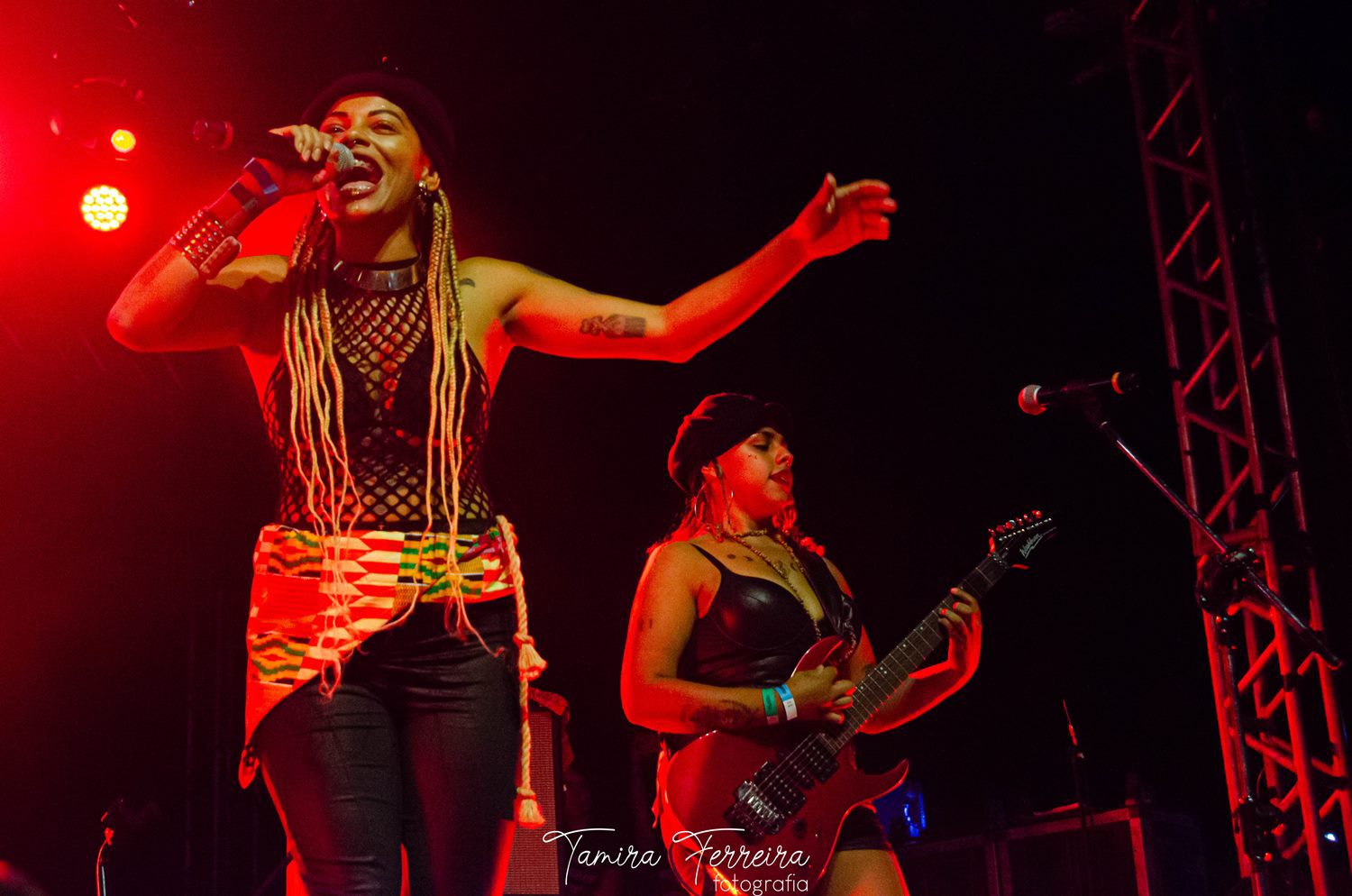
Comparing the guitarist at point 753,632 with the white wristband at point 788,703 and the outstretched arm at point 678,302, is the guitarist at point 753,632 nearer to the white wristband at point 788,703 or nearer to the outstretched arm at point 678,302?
the white wristband at point 788,703

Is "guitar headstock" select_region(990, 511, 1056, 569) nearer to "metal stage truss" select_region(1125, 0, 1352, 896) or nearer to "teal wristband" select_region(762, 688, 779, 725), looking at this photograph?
"metal stage truss" select_region(1125, 0, 1352, 896)

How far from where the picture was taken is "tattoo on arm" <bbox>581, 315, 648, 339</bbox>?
2.30 metres

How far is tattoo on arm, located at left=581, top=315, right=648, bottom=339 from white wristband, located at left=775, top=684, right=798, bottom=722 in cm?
155

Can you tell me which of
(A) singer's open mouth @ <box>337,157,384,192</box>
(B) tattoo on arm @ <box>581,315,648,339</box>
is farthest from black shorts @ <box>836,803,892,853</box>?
(A) singer's open mouth @ <box>337,157,384,192</box>

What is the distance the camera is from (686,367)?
7672mm

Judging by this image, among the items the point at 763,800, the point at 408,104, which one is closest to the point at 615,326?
the point at 408,104

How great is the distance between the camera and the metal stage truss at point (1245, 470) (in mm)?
4973

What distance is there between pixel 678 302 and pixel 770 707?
1553mm

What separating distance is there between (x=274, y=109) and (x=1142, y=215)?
17.0ft

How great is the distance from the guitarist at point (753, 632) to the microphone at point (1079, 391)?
0.99m

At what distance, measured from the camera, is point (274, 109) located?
519 cm

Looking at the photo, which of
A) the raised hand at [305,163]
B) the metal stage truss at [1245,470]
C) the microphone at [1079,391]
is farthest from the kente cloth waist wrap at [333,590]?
the metal stage truss at [1245,470]

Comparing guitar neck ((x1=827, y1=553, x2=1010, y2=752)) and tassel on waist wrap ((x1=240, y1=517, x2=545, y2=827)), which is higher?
tassel on waist wrap ((x1=240, y1=517, x2=545, y2=827))

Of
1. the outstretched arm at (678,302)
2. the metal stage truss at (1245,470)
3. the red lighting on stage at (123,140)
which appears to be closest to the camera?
the outstretched arm at (678,302)
